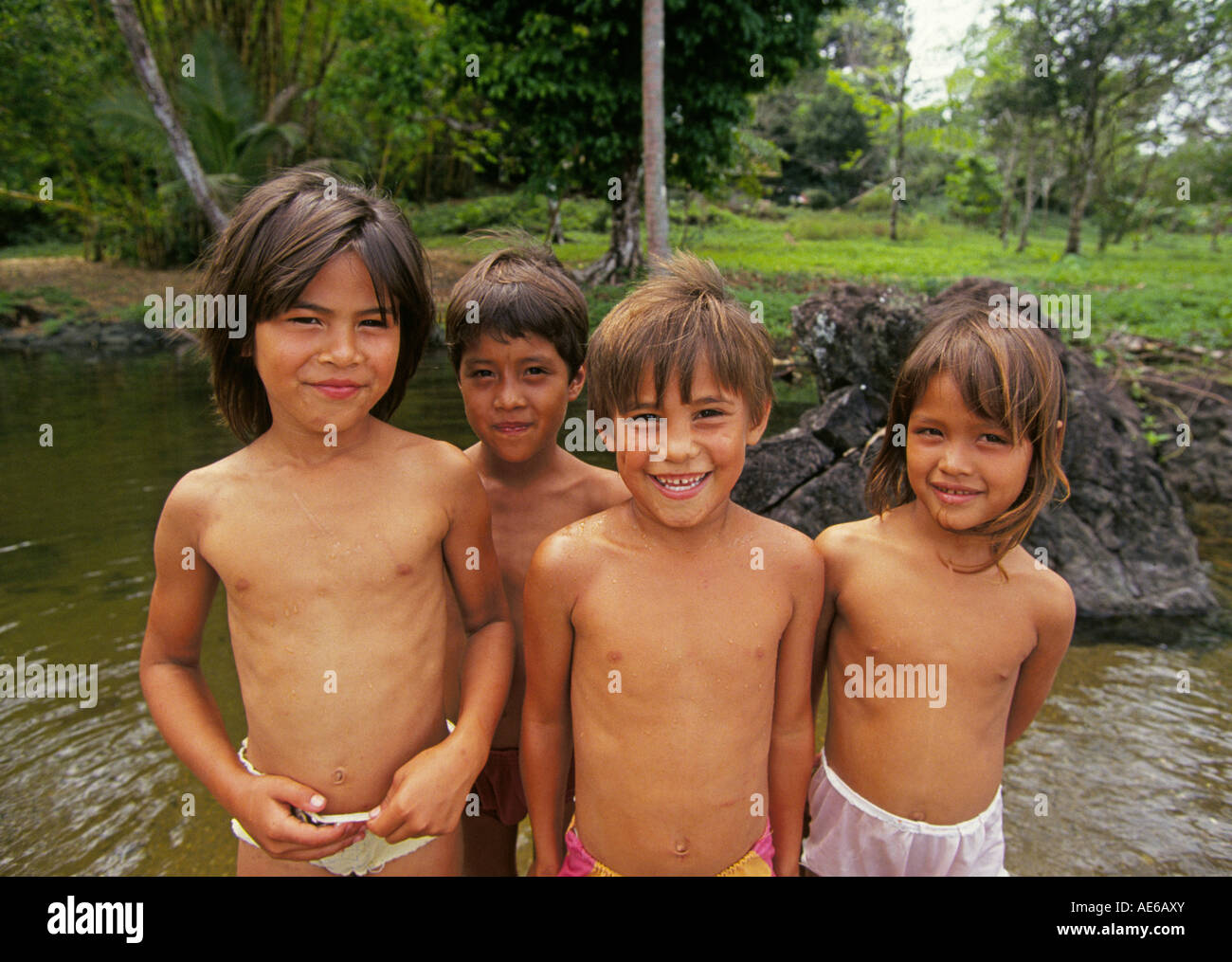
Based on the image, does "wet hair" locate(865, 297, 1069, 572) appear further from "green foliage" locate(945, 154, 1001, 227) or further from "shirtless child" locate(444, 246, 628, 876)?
"green foliage" locate(945, 154, 1001, 227)

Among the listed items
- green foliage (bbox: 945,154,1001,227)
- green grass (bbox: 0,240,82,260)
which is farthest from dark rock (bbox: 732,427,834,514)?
green foliage (bbox: 945,154,1001,227)

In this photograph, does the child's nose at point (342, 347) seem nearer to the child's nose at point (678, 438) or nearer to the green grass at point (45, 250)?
the child's nose at point (678, 438)

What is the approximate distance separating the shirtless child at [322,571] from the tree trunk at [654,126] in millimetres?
6538

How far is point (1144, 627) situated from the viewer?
4.62m

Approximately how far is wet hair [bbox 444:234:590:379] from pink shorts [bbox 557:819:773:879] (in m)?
1.29

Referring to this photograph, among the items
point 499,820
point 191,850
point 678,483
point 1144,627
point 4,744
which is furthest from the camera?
point 1144,627

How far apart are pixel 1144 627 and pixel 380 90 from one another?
11516 mm

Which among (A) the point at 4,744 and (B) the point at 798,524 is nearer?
(A) the point at 4,744

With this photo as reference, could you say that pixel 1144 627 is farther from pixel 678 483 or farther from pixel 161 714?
pixel 161 714

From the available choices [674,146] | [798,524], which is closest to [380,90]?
[674,146]

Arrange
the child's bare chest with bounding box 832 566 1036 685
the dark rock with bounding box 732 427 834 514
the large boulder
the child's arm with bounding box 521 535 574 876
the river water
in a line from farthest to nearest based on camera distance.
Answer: the dark rock with bounding box 732 427 834 514 < the large boulder < the river water < the child's bare chest with bounding box 832 566 1036 685 < the child's arm with bounding box 521 535 574 876

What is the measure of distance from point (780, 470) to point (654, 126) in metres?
5.17

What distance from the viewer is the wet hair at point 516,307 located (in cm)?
215

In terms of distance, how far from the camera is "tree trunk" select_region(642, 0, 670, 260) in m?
8.24
